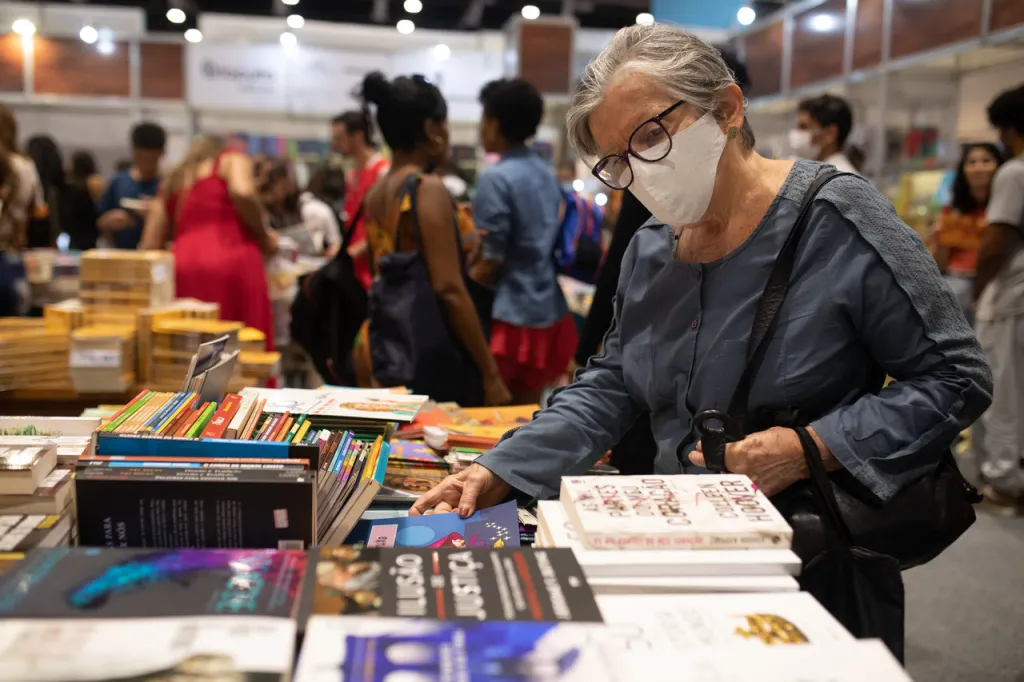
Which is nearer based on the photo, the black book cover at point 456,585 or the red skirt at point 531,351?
the black book cover at point 456,585

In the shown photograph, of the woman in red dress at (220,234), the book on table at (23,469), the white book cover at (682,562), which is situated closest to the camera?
the white book cover at (682,562)

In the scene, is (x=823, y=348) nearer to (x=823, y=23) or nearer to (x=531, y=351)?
(x=531, y=351)

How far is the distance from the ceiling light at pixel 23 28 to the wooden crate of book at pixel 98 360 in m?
6.57

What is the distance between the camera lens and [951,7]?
4906mm

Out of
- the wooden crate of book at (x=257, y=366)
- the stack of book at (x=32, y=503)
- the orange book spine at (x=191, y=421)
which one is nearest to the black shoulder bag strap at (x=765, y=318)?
the orange book spine at (x=191, y=421)

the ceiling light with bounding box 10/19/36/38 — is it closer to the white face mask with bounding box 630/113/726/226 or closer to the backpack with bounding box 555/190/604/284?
the backpack with bounding box 555/190/604/284

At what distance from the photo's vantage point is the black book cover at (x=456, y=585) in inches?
33.1

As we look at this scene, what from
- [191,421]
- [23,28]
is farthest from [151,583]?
[23,28]

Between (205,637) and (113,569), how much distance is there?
0.19 meters

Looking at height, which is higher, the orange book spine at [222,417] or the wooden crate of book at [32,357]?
the orange book spine at [222,417]

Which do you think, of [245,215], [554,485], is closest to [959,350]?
[554,485]

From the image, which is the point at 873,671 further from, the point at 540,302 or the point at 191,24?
the point at 191,24

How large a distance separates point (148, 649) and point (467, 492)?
75 centimetres

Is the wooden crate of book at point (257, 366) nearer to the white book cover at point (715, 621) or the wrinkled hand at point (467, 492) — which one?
the wrinkled hand at point (467, 492)
